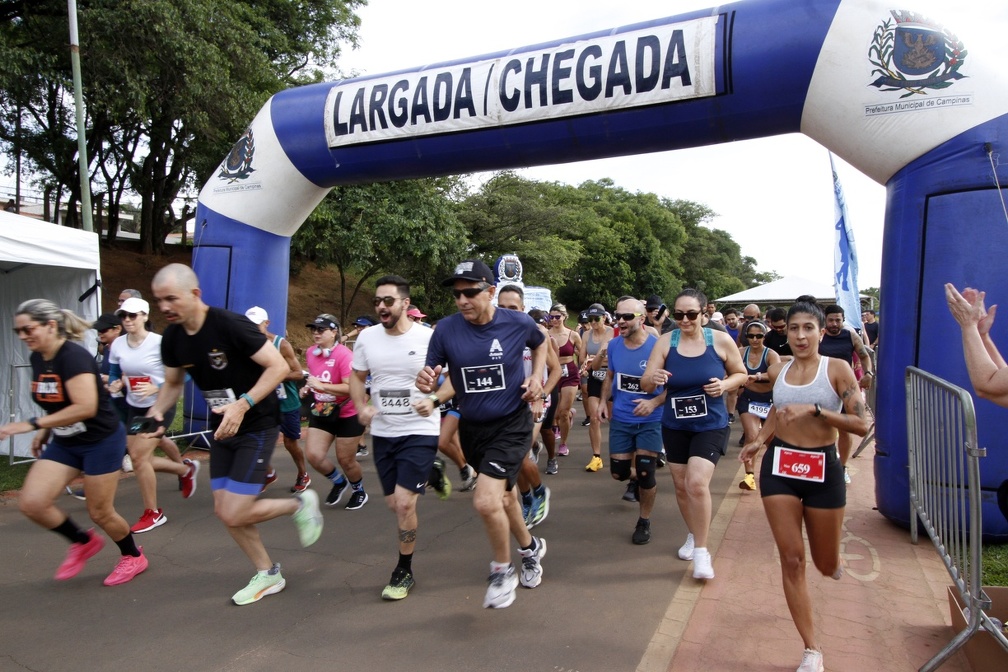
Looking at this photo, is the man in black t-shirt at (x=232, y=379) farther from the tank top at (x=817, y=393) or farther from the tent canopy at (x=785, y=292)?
the tent canopy at (x=785, y=292)

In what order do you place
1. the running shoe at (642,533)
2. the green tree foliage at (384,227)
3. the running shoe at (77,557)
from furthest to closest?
the green tree foliage at (384,227) < the running shoe at (642,533) < the running shoe at (77,557)

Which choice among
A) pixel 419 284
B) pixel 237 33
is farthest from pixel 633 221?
pixel 237 33

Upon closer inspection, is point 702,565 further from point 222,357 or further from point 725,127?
point 725,127

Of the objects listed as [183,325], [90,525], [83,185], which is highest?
[83,185]

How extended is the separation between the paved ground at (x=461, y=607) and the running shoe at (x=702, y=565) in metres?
0.07

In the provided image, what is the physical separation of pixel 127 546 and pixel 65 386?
3.91 ft

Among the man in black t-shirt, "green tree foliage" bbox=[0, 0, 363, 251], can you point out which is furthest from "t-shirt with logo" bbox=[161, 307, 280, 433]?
"green tree foliage" bbox=[0, 0, 363, 251]

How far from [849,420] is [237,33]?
561 inches

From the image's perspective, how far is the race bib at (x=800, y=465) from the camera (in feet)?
10.3

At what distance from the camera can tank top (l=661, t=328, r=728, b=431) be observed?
4.43m

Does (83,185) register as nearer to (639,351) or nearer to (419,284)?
(639,351)

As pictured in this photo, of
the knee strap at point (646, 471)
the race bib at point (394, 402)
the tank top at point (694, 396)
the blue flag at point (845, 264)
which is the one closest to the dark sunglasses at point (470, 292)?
the race bib at point (394, 402)

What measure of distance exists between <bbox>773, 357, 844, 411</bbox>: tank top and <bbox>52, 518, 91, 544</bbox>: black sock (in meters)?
4.24

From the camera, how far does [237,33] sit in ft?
45.0
